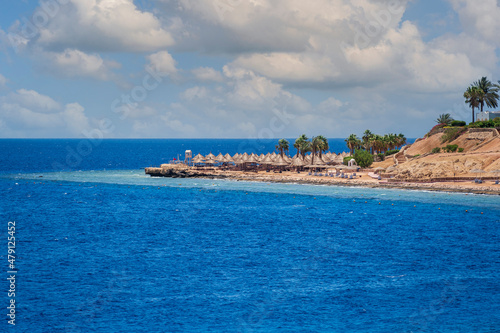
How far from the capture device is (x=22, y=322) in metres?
29.7

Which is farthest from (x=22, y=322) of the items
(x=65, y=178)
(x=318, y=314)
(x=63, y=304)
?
(x=65, y=178)

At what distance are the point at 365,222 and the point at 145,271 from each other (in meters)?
29.0

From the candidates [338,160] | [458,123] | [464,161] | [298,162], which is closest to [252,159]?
[298,162]

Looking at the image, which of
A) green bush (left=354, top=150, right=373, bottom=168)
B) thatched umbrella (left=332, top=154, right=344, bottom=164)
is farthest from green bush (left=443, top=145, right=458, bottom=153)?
thatched umbrella (left=332, top=154, right=344, bottom=164)

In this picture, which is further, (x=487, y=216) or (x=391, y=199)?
(x=391, y=199)

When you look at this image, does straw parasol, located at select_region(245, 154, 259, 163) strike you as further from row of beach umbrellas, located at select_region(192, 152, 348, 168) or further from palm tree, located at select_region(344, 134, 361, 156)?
palm tree, located at select_region(344, 134, 361, 156)

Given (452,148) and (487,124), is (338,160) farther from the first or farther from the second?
(487,124)

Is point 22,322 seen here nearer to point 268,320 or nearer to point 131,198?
point 268,320

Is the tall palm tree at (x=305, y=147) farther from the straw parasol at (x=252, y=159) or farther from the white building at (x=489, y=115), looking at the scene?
the white building at (x=489, y=115)

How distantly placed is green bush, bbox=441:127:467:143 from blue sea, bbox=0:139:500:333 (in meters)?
41.5

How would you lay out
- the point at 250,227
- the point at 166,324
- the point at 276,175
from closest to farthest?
the point at 166,324 → the point at 250,227 → the point at 276,175

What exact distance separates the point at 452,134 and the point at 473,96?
35.1 ft

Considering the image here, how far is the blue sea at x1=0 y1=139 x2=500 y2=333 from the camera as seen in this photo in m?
30.2

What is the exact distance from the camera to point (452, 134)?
11131 cm
